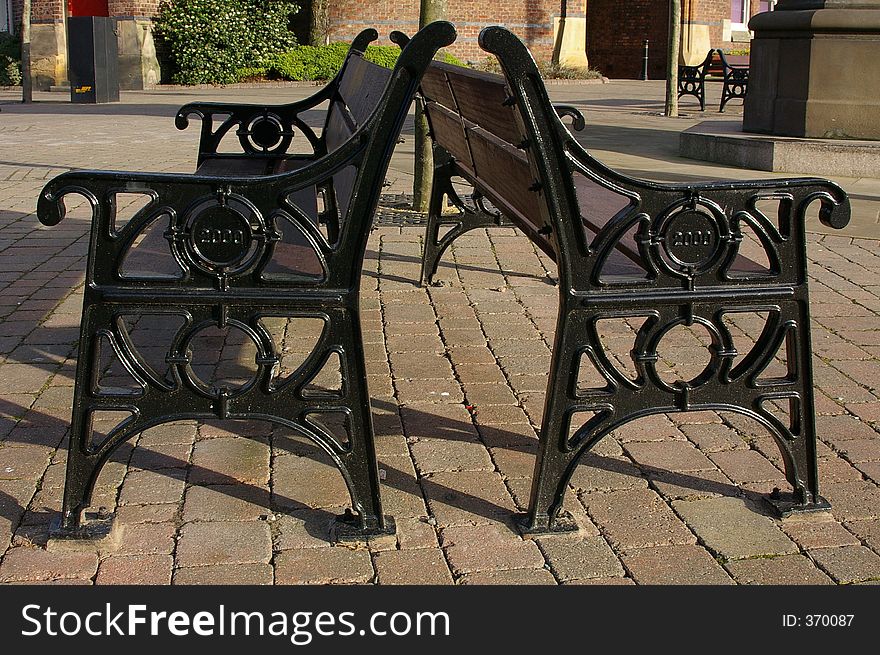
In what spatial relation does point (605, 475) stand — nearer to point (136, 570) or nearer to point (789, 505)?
point (789, 505)

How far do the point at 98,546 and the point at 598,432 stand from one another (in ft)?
4.60

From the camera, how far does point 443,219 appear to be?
5.63 metres

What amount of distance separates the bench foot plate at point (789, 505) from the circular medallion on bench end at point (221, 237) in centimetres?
166

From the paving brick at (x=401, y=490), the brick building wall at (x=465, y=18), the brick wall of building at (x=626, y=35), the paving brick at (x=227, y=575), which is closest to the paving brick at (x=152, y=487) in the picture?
the paving brick at (x=227, y=575)

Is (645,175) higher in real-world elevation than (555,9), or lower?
lower

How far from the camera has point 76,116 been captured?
1530cm

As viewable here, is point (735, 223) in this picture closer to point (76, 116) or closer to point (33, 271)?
point (33, 271)

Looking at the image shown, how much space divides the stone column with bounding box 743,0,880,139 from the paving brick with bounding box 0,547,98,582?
828 cm

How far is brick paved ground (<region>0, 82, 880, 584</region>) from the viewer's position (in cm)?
289

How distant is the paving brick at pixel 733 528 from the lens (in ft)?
9.80

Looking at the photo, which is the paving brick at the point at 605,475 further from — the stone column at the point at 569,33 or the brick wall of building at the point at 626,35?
the brick wall of building at the point at 626,35

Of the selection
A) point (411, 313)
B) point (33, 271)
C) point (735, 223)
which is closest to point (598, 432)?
point (735, 223)

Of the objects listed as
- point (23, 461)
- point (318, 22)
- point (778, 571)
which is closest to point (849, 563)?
point (778, 571)

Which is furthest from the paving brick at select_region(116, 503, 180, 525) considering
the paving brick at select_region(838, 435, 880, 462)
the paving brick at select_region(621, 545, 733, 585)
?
the paving brick at select_region(838, 435, 880, 462)
